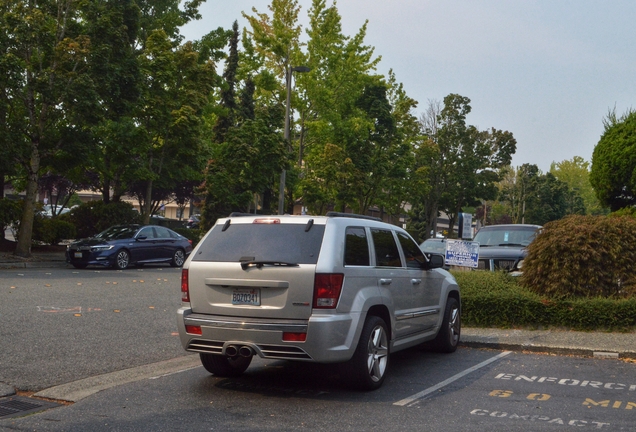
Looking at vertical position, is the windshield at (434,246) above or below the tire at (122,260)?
above

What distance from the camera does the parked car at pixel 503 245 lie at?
16.6 m

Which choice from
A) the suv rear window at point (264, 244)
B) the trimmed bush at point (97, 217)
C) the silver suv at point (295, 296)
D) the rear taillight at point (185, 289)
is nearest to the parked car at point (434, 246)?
the silver suv at point (295, 296)

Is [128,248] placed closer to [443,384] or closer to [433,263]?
[433,263]

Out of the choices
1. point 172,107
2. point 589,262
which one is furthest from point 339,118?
point 589,262

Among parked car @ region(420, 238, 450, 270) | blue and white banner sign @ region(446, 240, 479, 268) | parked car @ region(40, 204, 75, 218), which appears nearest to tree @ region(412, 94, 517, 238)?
parked car @ region(40, 204, 75, 218)

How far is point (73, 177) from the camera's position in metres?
29.5

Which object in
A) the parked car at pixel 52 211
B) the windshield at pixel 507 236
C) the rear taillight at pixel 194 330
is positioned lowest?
the rear taillight at pixel 194 330

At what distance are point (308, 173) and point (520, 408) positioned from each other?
34.7m

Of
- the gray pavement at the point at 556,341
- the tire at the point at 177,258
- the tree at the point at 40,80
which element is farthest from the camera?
the tire at the point at 177,258

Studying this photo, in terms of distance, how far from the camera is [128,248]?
76.9ft

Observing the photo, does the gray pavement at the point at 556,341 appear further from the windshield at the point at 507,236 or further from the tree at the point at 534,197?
the tree at the point at 534,197

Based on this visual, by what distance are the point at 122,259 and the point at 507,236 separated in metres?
12.2

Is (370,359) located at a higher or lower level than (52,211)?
lower

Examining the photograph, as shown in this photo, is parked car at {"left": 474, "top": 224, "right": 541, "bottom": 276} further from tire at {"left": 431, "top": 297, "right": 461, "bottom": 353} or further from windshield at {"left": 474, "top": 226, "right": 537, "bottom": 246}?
tire at {"left": 431, "top": 297, "right": 461, "bottom": 353}
